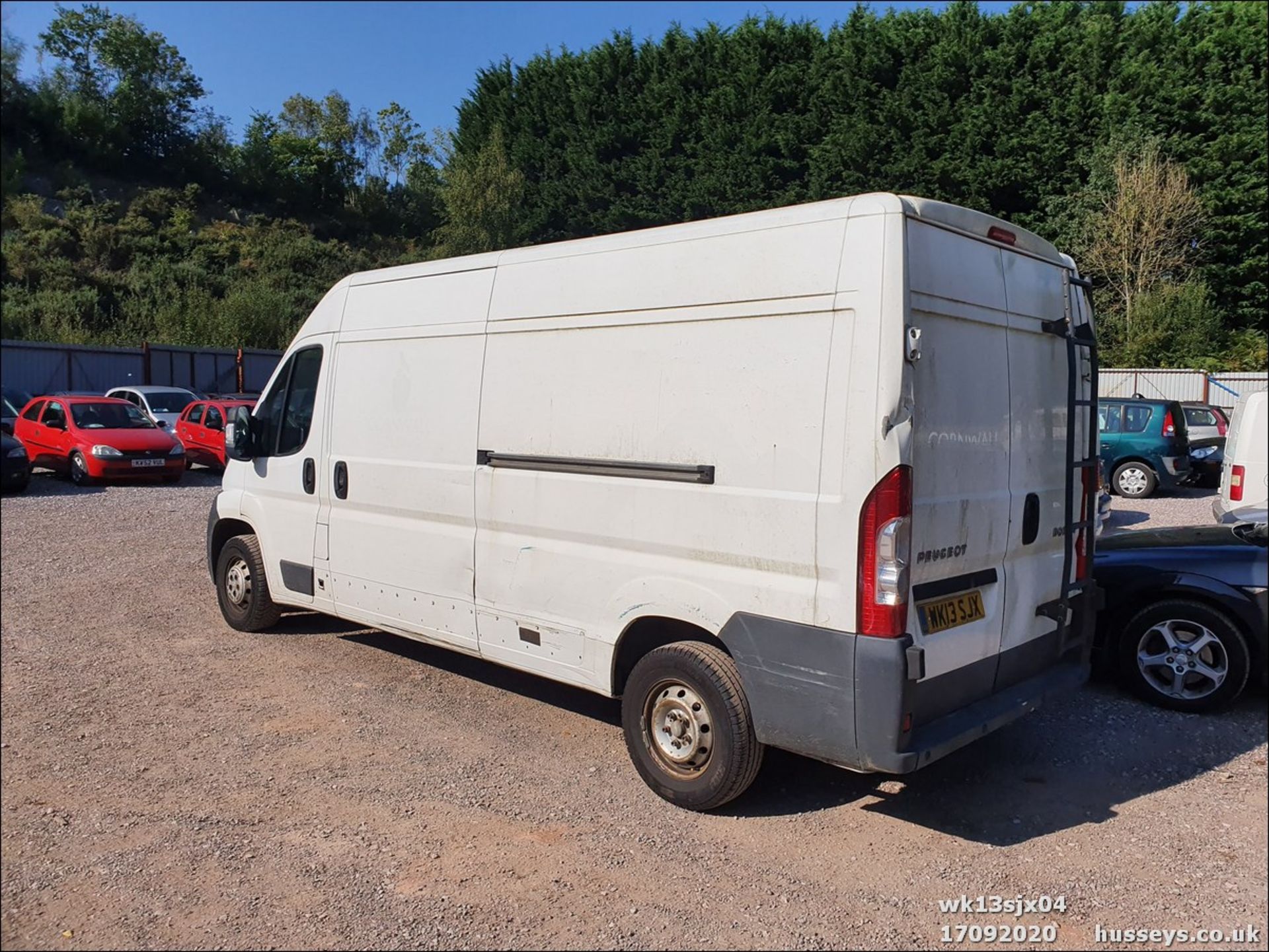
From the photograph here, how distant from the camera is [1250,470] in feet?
10.1

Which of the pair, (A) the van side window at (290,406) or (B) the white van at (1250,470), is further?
(A) the van side window at (290,406)

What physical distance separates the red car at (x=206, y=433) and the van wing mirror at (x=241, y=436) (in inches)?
420

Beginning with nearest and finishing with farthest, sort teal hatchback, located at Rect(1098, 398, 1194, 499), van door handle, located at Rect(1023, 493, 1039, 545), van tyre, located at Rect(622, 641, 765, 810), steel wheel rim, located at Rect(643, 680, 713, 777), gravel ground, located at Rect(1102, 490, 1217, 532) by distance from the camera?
van tyre, located at Rect(622, 641, 765, 810) < steel wheel rim, located at Rect(643, 680, 713, 777) < van door handle, located at Rect(1023, 493, 1039, 545) < gravel ground, located at Rect(1102, 490, 1217, 532) < teal hatchback, located at Rect(1098, 398, 1194, 499)

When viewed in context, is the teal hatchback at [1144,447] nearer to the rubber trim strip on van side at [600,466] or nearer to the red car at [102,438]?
the rubber trim strip on van side at [600,466]

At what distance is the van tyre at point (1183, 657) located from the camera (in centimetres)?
466

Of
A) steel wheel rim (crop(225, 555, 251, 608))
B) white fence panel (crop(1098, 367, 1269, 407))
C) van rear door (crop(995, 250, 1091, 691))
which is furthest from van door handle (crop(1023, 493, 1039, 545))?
white fence panel (crop(1098, 367, 1269, 407))

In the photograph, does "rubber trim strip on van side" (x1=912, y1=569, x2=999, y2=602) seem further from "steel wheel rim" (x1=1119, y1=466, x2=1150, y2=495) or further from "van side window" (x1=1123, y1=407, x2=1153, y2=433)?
"van side window" (x1=1123, y1=407, x2=1153, y2=433)

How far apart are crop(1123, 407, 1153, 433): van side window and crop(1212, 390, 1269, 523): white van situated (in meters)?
11.4

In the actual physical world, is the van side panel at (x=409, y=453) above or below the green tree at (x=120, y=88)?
below

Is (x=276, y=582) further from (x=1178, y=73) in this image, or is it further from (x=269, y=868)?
(x=1178, y=73)

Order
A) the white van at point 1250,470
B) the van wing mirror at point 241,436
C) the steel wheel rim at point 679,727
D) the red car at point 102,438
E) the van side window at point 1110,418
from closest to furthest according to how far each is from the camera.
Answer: the white van at point 1250,470 → the steel wheel rim at point 679,727 → the van wing mirror at point 241,436 → the red car at point 102,438 → the van side window at point 1110,418

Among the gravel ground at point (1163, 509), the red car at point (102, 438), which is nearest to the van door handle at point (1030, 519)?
the gravel ground at point (1163, 509)

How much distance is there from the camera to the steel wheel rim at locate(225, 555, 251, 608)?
6281 mm

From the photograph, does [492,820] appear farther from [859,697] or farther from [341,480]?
[341,480]
